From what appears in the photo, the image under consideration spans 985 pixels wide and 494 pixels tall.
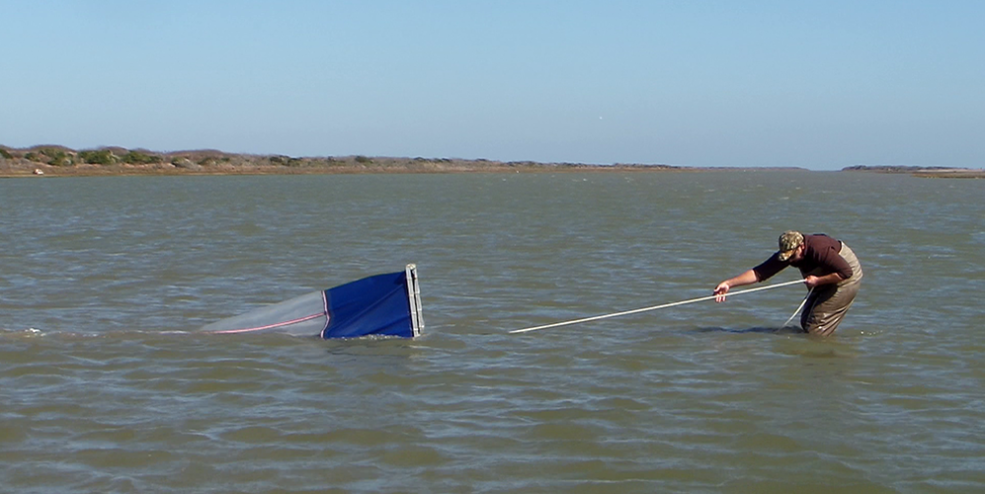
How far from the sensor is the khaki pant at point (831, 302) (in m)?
11.5

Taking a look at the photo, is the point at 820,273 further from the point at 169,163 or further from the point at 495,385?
the point at 169,163

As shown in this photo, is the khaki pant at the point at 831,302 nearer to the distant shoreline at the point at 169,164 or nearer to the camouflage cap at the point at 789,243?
the camouflage cap at the point at 789,243

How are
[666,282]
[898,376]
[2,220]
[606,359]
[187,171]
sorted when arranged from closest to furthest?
[898,376] → [606,359] → [666,282] → [2,220] → [187,171]

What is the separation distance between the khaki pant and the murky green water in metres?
0.37

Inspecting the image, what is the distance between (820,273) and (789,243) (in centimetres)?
65

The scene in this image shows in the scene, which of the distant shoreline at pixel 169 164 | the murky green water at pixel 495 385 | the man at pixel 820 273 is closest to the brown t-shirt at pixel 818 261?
the man at pixel 820 273

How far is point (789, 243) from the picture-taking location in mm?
11117

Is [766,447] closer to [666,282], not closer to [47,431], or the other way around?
[47,431]

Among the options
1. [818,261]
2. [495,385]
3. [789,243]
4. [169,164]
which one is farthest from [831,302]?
[169,164]

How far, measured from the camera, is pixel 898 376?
1008cm

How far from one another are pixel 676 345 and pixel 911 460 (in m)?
4.14

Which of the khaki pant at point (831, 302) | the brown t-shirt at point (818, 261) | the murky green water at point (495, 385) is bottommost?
the murky green water at point (495, 385)

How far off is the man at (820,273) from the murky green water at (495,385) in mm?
471

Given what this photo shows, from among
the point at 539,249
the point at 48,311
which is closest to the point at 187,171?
the point at 539,249
